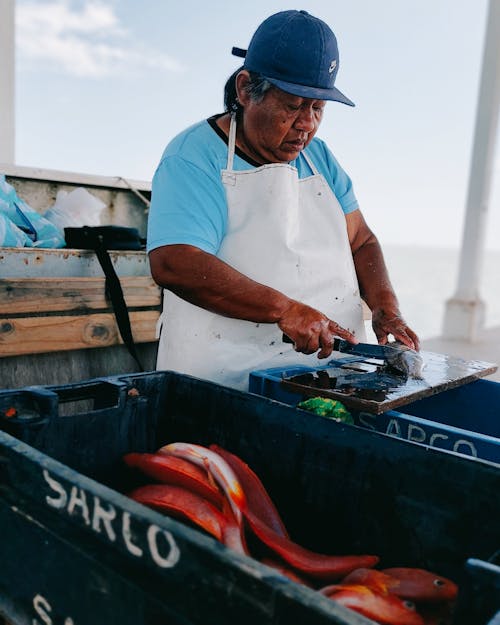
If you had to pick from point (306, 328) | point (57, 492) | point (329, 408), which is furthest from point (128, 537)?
point (306, 328)

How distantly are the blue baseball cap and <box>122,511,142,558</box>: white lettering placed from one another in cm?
160

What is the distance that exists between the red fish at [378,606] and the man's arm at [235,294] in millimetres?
1066

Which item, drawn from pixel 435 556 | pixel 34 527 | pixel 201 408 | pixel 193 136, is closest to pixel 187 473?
pixel 201 408

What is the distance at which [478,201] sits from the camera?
9.85 meters

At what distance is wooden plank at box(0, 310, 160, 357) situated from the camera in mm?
2832

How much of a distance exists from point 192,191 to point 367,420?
989 millimetres

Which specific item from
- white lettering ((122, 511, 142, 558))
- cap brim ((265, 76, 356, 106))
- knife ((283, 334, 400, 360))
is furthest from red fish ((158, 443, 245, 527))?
cap brim ((265, 76, 356, 106))

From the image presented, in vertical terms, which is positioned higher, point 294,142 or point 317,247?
point 294,142

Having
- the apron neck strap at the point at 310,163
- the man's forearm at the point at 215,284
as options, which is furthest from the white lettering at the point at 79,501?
the apron neck strap at the point at 310,163

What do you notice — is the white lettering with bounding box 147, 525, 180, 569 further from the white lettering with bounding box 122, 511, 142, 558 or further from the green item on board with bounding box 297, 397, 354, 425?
the green item on board with bounding box 297, 397, 354, 425

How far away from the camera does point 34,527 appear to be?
1.08 m

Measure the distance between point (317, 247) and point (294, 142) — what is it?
0.45m

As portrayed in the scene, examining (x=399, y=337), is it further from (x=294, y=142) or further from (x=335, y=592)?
(x=335, y=592)

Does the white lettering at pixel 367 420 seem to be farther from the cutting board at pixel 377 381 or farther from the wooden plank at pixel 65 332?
the wooden plank at pixel 65 332
